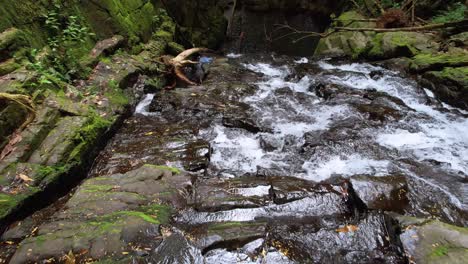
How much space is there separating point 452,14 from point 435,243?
12.4 meters

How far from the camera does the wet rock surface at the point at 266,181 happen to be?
129 inches

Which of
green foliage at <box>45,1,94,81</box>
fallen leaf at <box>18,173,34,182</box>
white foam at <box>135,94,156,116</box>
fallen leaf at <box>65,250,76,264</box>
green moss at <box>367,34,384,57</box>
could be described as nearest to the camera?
fallen leaf at <box>65,250,76,264</box>

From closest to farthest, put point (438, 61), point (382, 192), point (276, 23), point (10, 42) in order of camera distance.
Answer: point (382, 192)
point (10, 42)
point (438, 61)
point (276, 23)

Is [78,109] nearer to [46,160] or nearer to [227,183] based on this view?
[46,160]

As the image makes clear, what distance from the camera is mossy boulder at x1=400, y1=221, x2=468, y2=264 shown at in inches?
110

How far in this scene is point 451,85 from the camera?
8.10 meters

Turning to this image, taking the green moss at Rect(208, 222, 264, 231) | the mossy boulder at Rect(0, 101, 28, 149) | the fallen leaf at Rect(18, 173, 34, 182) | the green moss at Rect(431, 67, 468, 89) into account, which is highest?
the mossy boulder at Rect(0, 101, 28, 149)

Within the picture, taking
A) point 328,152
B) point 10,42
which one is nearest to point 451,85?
point 328,152

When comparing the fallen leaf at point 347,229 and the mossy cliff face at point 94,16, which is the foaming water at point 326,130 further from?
the mossy cliff face at point 94,16

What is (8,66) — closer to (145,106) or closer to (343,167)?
(145,106)

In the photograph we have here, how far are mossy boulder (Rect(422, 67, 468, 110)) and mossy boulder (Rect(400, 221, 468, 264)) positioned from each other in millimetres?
6204

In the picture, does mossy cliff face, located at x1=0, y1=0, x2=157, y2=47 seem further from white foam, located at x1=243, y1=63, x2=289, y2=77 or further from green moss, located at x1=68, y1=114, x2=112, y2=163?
white foam, located at x1=243, y1=63, x2=289, y2=77

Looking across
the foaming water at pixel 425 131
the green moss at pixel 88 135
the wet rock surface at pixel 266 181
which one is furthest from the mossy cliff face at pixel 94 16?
the foaming water at pixel 425 131

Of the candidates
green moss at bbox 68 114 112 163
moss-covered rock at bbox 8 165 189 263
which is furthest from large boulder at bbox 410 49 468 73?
green moss at bbox 68 114 112 163
